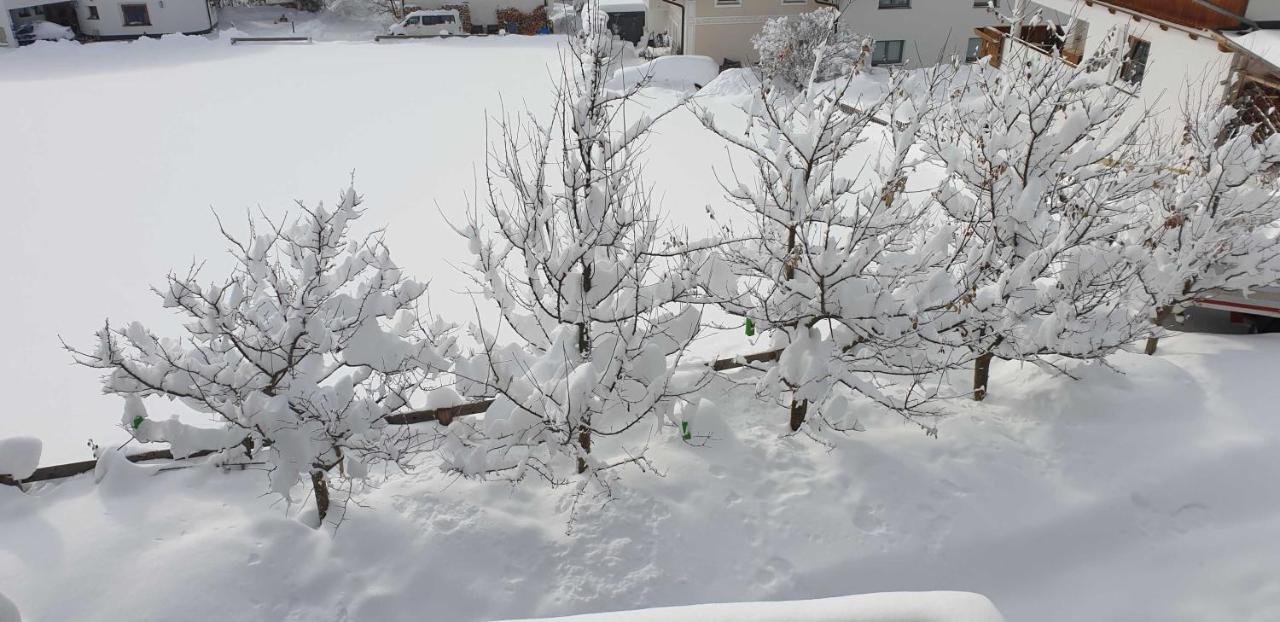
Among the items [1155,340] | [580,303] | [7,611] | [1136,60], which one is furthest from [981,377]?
[1136,60]

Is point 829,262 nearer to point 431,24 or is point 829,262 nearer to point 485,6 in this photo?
point 431,24

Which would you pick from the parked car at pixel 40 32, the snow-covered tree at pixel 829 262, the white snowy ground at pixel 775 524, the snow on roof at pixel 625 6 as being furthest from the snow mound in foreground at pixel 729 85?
the parked car at pixel 40 32

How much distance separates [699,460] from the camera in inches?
329

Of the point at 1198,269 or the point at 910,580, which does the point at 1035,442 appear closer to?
the point at 910,580

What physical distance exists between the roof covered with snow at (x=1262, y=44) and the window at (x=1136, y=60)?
2334mm

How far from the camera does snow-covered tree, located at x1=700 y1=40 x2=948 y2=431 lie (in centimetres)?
740

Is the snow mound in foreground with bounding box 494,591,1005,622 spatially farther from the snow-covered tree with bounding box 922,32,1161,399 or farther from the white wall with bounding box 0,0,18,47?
the white wall with bounding box 0,0,18,47

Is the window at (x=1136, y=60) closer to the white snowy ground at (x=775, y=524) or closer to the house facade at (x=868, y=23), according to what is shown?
the white snowy ground at (x=775, y=524)

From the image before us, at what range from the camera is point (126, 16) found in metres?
33.6

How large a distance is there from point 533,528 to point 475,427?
114 cm

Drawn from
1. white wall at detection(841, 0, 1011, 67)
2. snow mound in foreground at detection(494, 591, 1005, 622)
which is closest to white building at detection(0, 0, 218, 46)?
white wall at detection(841, 0, 1011, 67)

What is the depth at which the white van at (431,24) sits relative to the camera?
34.7 metres

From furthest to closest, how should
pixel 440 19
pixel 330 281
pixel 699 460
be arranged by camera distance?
pixel 440 19 < pixel 699 460 < pixel 330 281

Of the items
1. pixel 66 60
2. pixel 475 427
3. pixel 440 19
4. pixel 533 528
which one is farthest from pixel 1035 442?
pixel 66 60
